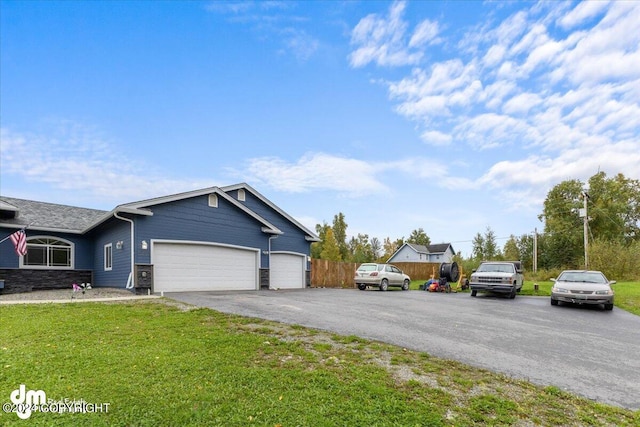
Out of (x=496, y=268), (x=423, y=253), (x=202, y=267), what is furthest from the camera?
(x=423, y=253)

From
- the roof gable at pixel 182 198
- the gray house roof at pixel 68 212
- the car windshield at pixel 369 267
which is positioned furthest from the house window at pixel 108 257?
the car windshield at pixel 369 267

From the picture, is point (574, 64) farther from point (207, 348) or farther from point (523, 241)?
point (523, 241)

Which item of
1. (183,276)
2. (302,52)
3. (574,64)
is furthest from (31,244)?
(574,64)

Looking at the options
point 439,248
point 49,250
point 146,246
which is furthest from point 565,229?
point 49,250

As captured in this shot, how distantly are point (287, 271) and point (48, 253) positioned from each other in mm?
11865

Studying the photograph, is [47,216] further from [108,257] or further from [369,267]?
[369,267]

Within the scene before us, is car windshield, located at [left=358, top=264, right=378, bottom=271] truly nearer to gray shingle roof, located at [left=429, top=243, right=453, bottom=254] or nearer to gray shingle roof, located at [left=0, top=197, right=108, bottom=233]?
gray shingle roof, located at [left=0, top=197, right=108, bottom=233]

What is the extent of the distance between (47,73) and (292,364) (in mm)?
15936

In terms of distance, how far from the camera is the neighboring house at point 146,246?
13.7 meters

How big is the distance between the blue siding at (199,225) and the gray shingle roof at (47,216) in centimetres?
517

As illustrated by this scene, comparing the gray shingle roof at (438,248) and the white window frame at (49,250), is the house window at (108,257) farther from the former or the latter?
the gray shingle roof at (438,248)

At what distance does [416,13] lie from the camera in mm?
12453

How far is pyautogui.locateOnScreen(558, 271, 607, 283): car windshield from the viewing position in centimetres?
1293

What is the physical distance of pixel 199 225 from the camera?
50.7ft
